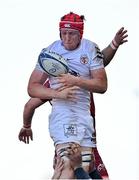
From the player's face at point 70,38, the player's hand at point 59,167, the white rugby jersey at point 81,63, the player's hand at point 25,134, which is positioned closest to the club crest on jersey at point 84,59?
the white rugby jersey at point 81,63

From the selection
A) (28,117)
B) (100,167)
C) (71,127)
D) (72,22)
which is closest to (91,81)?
(71,127)

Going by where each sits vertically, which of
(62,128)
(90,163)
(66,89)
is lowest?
(90,163)

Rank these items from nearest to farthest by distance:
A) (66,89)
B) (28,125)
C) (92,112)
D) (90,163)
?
(66,89), (90,163), (92,112), (28,125)

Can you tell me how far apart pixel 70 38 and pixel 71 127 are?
659 mm

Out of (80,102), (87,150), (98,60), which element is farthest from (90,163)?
(98,60)

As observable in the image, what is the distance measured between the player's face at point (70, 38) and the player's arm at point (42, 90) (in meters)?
0.28

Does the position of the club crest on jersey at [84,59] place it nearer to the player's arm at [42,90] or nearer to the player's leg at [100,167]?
the player's arm at [42,90]

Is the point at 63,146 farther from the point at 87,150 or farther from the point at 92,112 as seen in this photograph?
the point at 92,112

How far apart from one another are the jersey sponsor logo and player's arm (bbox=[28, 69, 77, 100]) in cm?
21

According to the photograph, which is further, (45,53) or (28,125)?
(28,125)

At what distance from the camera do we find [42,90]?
4.33 metres

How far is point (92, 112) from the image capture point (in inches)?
191

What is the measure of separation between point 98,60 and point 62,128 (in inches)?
22.6

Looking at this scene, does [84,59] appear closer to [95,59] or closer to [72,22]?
[95,59]
